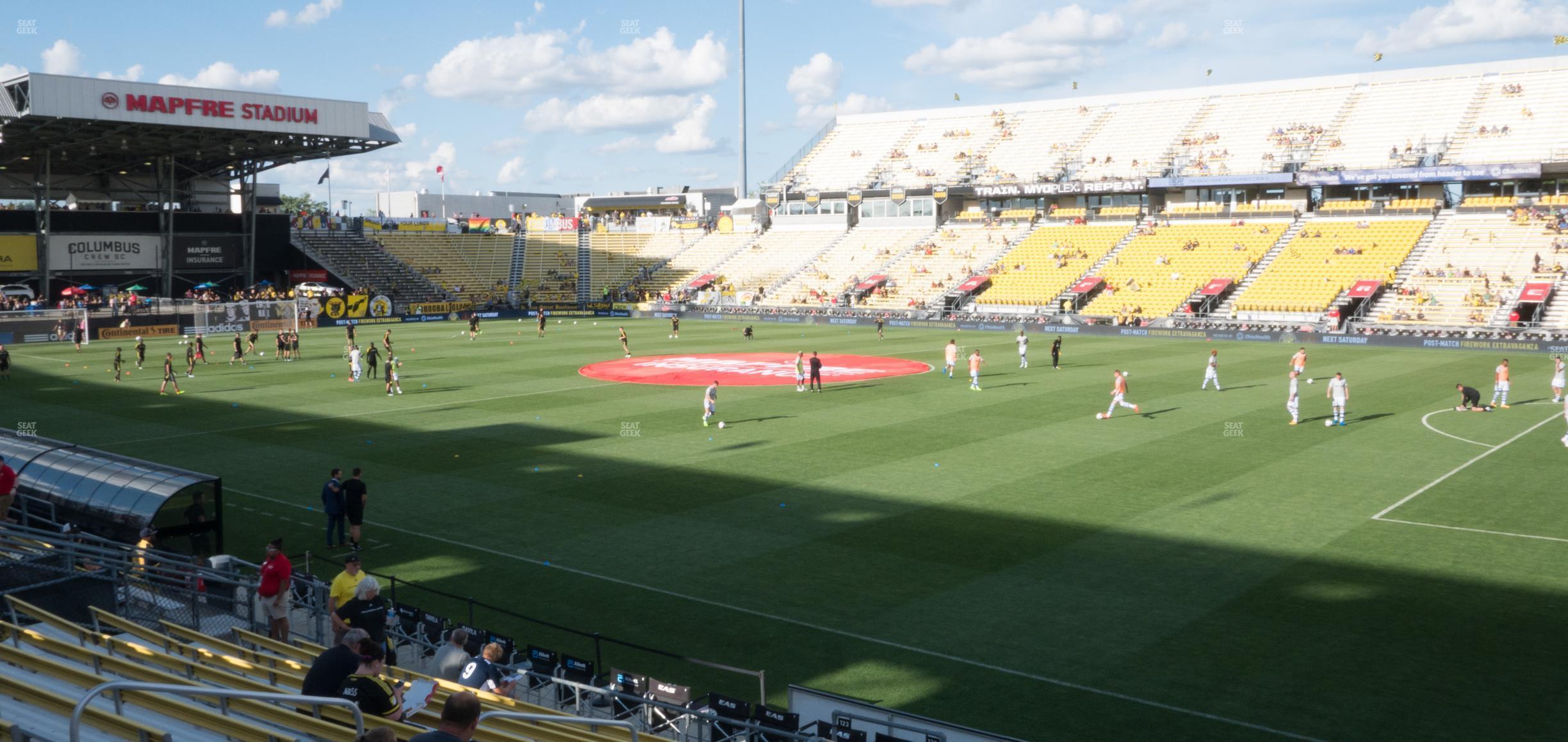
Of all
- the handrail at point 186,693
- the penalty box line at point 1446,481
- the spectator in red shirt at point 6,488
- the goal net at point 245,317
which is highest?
the goal net at point 245,317

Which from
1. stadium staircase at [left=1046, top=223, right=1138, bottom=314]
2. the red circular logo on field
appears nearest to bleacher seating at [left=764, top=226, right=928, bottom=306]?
stadium staircase at [left=1046, top=223, right=1138, bottom=314]

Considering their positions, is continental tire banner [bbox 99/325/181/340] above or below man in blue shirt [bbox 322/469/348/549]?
above

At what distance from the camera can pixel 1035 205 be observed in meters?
87.1

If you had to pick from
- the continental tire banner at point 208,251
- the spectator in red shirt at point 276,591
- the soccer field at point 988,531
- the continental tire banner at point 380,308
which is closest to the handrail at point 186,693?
the soccer field at point 988,531

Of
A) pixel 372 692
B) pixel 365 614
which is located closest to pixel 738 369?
pixel 365 614

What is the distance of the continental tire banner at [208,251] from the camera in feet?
260

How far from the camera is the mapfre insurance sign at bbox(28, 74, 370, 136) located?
2325 inches

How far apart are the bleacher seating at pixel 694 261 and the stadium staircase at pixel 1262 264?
140 ft

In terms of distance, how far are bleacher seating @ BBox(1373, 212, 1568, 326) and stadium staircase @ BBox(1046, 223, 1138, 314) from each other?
680 inches

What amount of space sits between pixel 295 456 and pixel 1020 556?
18.1m

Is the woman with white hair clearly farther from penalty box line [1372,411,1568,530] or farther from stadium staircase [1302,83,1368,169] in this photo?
stadium staircase [1302,83,1368,169]

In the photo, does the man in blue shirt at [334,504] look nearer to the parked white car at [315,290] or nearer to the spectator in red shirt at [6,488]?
the spectator in red shirt at [6,488]

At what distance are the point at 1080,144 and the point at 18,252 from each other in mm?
74710

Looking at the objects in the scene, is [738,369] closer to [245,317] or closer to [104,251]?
[245,317]
